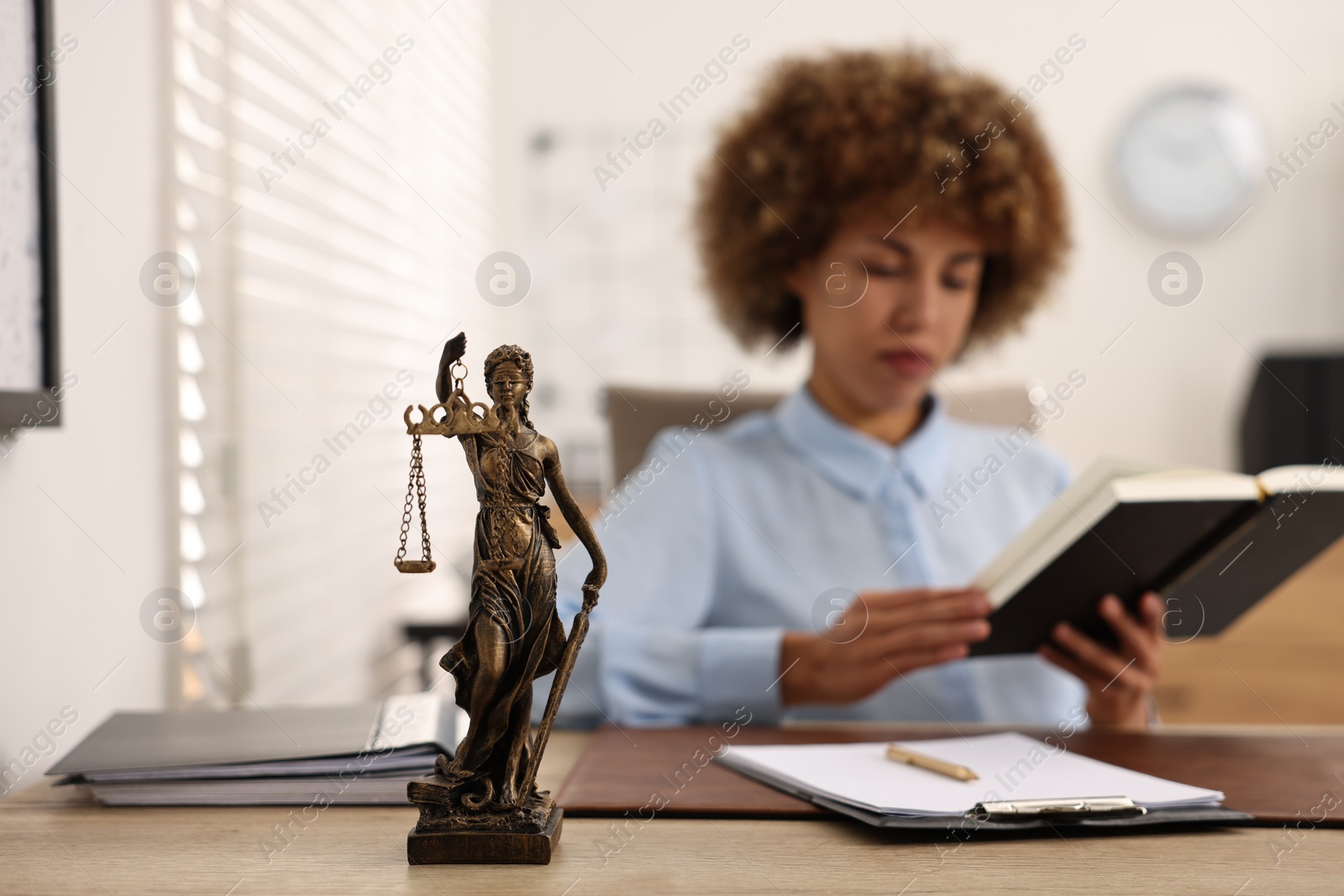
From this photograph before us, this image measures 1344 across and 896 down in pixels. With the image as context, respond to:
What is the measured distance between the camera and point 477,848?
624 mm

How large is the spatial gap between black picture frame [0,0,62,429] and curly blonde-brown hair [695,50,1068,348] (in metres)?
0.80

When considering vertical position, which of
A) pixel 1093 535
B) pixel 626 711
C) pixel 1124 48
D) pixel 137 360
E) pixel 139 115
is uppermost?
pixel 1124 48

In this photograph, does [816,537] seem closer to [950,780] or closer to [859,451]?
[859,451]

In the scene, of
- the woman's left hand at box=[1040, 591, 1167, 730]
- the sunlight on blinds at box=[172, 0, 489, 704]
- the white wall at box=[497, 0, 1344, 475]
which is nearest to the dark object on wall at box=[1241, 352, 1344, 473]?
the white wall at box=[497, 0, 1344, 475]

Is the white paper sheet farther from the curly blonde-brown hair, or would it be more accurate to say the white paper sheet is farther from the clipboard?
the curly blonde-brown hair

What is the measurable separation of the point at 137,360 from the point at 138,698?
339 mm

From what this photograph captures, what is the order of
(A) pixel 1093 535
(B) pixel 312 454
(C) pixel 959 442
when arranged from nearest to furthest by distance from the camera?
(A) pixel 1093 535, (C) pixel 959 442, (B) pixel 312 454

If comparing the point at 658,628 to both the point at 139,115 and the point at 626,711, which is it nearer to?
the point at 626,711

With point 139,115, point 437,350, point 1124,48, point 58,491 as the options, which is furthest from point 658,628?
point 1124,48

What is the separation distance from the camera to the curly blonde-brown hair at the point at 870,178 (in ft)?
4.25

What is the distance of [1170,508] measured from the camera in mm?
894

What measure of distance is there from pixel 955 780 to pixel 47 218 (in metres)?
0.81

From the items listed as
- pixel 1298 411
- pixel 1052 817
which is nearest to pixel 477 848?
pixel 1052 817

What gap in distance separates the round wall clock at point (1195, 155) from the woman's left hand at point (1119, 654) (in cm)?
218
